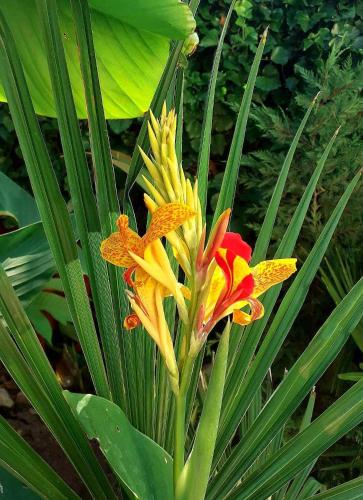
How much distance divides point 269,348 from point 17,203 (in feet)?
3.22

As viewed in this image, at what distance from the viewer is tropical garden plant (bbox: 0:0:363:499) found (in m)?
0.59

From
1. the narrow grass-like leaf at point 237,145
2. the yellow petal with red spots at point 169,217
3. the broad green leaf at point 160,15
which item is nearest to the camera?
the yellow petal with red spots at point 169,217

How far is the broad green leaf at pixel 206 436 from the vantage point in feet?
1.93

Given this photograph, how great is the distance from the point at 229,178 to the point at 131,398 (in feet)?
1.16

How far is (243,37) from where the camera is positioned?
80.7 inches

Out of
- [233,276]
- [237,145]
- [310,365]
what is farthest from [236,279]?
[237,145]

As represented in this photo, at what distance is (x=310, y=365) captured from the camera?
84 centimetres

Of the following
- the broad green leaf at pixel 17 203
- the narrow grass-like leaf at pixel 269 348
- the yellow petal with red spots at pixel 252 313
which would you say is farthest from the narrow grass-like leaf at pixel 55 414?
the broad green leaf at pixel 17 203

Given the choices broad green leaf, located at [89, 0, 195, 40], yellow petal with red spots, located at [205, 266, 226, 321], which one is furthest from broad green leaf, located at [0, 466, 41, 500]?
broad green leaf, located at [89, 0, 195, 40]

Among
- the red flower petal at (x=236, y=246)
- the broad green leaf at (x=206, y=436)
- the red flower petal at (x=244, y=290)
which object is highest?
the red flower petal at (x=236, y=246)

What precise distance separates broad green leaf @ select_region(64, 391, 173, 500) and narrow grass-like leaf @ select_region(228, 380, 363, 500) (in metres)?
0.22

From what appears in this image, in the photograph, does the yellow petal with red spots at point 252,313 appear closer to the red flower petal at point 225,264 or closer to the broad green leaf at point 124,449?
the red flower petal at point 225,264

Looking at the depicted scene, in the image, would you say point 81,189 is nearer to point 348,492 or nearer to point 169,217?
point 169,217

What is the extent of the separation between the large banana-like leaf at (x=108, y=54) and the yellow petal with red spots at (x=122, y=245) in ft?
1.02
